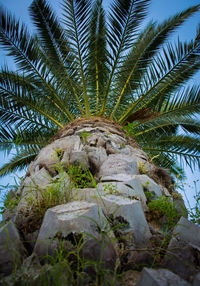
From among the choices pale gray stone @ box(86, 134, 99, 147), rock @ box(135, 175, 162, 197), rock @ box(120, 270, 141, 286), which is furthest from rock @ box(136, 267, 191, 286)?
pale gray stone @ box(86, 134, 99, 147)

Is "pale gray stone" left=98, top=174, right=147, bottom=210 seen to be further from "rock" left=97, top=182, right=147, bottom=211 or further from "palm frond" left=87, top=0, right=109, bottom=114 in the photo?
"palm frond" left=87, top=0, right=109, bottom=114

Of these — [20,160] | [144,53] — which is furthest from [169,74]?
[20,160]

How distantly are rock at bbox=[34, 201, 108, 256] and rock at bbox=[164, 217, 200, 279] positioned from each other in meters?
0.38

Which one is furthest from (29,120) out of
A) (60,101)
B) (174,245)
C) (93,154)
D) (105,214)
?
(174,245)

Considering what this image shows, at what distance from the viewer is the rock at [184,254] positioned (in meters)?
0.90

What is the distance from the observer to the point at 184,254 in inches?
38.8

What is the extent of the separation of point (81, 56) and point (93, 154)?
2.28 m

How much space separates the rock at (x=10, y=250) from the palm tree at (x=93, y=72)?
8.32 ft

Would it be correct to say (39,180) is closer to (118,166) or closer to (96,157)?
Answer: (96,157)

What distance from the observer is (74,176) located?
171 centimetres

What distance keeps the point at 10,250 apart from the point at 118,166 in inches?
46.5

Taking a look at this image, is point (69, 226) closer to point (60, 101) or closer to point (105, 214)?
point (105, 214)

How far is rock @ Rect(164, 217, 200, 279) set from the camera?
0.90 meters

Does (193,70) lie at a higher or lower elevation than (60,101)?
higher
